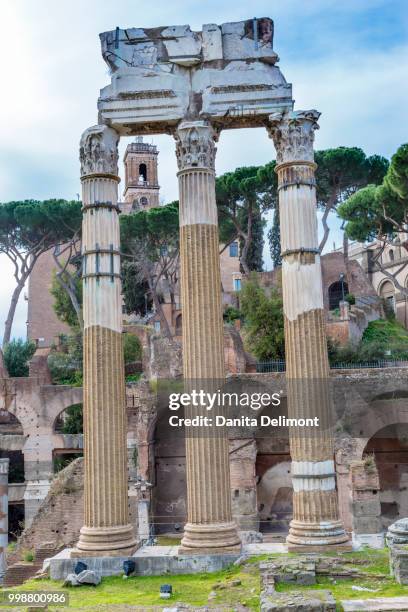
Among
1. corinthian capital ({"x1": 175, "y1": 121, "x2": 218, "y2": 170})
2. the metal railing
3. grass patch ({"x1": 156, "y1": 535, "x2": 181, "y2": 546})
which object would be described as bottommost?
grass patch ({"x1": 156, "y1": 535, "x2": 181, "y2": 546})

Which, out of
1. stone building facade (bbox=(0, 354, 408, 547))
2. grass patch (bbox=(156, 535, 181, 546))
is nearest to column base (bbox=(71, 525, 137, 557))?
stone building facade (bbox=(0, 354, 408, 547))

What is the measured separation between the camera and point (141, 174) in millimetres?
47844

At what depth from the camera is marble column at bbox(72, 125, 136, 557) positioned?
828cm

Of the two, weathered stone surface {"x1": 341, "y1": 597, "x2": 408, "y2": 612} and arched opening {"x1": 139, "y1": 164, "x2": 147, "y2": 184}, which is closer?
weathered stone surface {"x1": 341, "y1": 597, "x2": 408, "y2": 612}

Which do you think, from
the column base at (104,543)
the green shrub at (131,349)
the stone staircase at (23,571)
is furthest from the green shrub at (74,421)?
Answer: the column base at (104,543)

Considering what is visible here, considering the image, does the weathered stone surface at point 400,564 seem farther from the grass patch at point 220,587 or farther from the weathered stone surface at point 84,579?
the weathered stone surface at point 84,579

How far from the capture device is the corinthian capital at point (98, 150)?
29.5 ft

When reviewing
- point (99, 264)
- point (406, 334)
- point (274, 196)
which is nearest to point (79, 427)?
point (274, 196)

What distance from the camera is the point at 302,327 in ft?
27.8

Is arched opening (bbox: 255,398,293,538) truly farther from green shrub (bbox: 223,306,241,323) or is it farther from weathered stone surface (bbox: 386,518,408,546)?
weathered stone surface (bbox: 386,518,408,546)

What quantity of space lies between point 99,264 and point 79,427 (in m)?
15.5

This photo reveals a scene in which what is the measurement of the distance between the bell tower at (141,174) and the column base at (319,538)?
39.7 meters

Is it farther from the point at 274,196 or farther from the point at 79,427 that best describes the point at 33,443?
the point at 274,196

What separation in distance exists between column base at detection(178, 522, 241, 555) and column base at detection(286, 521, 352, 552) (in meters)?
0.70
